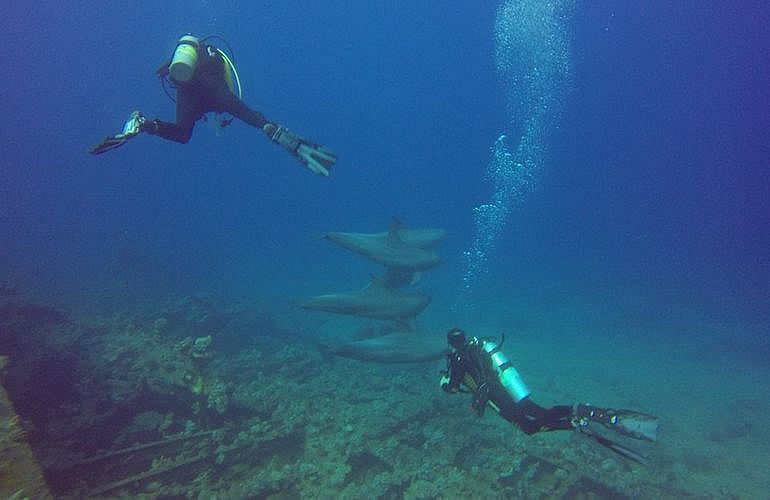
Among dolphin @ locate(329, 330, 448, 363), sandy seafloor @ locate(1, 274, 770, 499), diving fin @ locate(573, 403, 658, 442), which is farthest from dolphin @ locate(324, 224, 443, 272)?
diving fin @ locate(573, 403, 658, 442)

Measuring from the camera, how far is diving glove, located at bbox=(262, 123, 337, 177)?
6.48 meters

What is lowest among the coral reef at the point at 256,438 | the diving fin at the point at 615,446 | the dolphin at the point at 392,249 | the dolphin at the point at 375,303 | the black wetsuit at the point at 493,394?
the coral reef at the point at 256,438

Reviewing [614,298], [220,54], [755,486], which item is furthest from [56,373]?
[614,298]

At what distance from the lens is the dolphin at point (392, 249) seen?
468 inches

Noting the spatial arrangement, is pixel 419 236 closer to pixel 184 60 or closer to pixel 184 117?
pixel 184 117

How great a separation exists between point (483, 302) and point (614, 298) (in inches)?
463

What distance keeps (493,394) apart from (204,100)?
6.19 metres

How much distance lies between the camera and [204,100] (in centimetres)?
665

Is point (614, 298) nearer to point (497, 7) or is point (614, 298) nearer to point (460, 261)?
point (460, 261)

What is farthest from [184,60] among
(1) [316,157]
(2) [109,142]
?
(1) [316,157]

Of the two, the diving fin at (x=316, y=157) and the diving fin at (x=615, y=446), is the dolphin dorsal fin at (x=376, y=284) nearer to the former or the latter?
the diving fin at (x=316, y=157)

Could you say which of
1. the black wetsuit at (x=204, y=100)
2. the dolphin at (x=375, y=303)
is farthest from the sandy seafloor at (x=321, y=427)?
the black wetsuit at (x=204, y=100)

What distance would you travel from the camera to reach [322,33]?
12544 centimetres

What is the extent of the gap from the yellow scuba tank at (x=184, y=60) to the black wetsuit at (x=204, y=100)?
0.25m
